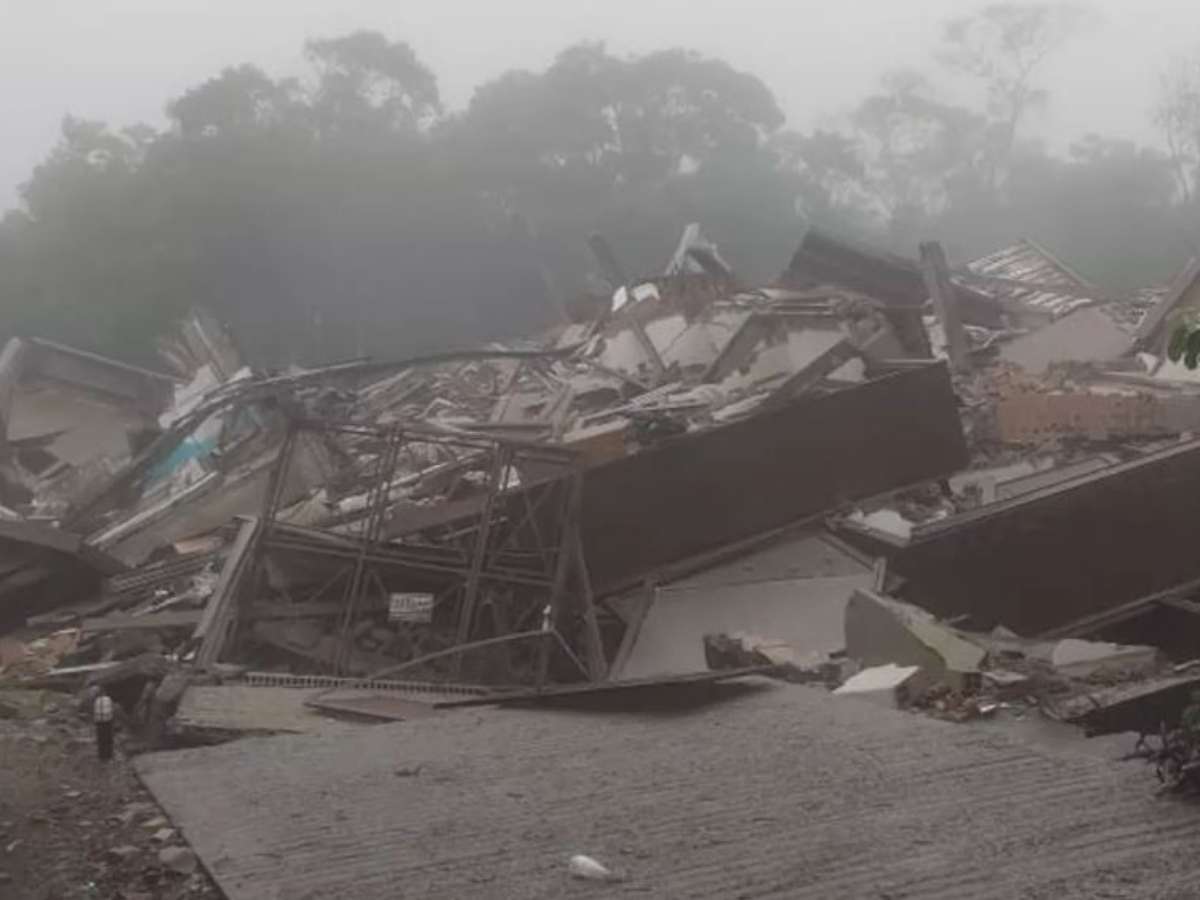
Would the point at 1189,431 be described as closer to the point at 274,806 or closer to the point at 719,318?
the point at 719,318

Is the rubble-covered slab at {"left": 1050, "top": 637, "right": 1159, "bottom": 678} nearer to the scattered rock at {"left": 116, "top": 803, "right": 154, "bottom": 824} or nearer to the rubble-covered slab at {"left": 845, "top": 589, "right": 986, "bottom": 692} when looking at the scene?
the rubble-covered slab at {"left": 845, "top": 589, "right": 986, "bottom": 692}

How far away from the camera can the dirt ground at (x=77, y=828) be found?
366cm

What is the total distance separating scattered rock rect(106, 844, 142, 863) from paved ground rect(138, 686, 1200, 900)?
26 centimetres

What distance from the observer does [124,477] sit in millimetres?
13180

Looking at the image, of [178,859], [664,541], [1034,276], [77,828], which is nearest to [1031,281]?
[1034,276]

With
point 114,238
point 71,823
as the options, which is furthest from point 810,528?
point 114,238

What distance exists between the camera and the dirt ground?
3.66m

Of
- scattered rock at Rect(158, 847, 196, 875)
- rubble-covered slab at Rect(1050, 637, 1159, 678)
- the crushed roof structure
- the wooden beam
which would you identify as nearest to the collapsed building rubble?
rubble-covered slab at Rect(1050, 637, 1159, 678)

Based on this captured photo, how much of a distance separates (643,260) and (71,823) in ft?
83.4

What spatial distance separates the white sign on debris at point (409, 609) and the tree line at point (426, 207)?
687 inches

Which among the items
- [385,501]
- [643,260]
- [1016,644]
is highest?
[643,260]

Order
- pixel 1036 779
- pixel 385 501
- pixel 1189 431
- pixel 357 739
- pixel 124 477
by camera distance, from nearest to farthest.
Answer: pixel 1036 779
pixel 357 739
pixel 385 501
pixel 1189 431
pixel 124 477

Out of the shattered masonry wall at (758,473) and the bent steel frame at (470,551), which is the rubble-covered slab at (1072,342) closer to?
the shattered masonry wall at (758,473)

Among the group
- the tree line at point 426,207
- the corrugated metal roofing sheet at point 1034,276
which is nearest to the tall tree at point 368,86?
the tree line at point 426,207
